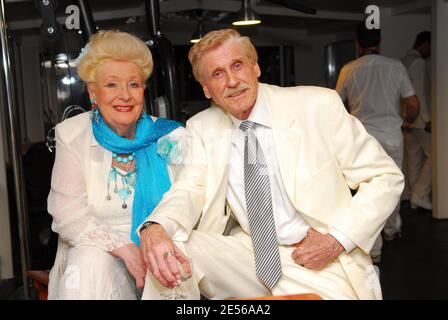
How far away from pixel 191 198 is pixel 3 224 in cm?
101

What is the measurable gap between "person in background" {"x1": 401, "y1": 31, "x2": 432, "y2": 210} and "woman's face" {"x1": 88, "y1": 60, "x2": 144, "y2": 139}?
1.05m

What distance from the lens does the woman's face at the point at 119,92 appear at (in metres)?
1.94

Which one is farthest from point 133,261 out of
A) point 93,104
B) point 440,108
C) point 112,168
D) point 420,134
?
point 440,108

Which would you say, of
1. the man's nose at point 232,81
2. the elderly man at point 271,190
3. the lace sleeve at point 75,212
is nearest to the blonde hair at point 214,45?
the elderly man at point 271,190

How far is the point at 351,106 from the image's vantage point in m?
2.16

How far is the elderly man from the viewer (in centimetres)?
193

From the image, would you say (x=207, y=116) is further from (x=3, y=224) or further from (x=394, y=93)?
A: (x=3, y=224)

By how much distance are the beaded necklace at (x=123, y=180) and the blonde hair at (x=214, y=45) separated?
0.39 metres

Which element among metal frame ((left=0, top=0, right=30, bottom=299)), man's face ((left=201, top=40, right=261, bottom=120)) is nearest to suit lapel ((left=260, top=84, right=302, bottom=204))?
man's face ((left=201, top=40, right=261, bottom=120))

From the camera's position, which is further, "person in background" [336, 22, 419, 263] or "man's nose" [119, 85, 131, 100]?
"person in background" [336, 22, 419, 263]

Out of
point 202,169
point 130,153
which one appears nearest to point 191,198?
point 202,169

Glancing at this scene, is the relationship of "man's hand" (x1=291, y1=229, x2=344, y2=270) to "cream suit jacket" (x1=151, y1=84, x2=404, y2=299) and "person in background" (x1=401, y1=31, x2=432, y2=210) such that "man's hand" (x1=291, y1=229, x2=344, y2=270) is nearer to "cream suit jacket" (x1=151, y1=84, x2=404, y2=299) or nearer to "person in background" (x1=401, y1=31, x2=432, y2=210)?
"cream suit jacket" (x1=151, y1=84, x2=404, y2=299)

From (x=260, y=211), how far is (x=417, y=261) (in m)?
0.83

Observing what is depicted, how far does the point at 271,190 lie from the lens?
1979mm
